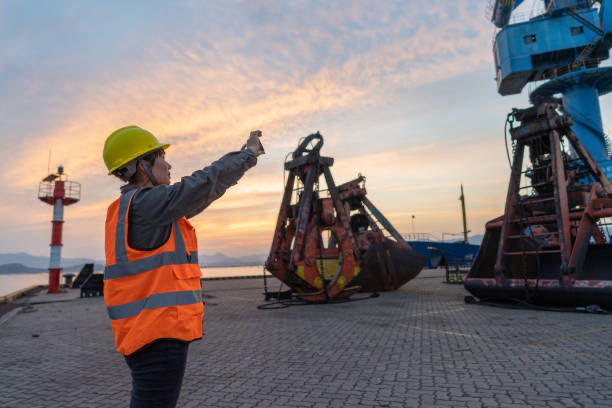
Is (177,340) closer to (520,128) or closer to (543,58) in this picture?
(520,128)

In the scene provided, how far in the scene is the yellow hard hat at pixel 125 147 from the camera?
213 centimetres

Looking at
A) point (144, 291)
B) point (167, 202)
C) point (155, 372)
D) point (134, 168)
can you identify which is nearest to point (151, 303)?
point (144, 291)

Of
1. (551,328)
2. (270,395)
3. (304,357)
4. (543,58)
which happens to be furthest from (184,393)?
(543,58)

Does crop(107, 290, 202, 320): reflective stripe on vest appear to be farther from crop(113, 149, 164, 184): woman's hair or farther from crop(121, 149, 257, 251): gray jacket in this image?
crop(113, 149, 164, 184): woman's hair

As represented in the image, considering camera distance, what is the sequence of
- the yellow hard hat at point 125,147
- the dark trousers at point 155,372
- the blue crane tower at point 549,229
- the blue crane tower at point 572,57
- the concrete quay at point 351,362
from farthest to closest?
the blue crane tower at point 572,57 < the blue crane tower at point 549,229 < the concrete quay at point 351,362 < the yellow hard hat at point 125,147 < the dark trousers at point 155,372

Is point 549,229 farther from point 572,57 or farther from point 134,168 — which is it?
point 572,57

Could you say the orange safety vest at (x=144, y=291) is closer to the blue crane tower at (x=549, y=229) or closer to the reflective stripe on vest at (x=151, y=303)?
the reflective stripe on vest at (x=151, y=303)

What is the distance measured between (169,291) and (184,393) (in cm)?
312

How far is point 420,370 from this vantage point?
4.95 m

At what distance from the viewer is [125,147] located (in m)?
2.14

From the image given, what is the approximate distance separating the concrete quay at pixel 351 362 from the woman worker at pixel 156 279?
2.53 m

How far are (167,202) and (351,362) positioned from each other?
14.7 feet

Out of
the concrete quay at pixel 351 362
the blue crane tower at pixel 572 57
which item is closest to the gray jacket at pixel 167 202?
the concrete quay at pixel 351 362

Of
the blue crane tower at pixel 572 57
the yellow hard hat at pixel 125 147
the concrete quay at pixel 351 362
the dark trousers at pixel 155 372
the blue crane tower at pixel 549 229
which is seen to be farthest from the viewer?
the blue crane tower at pixel 572 57
